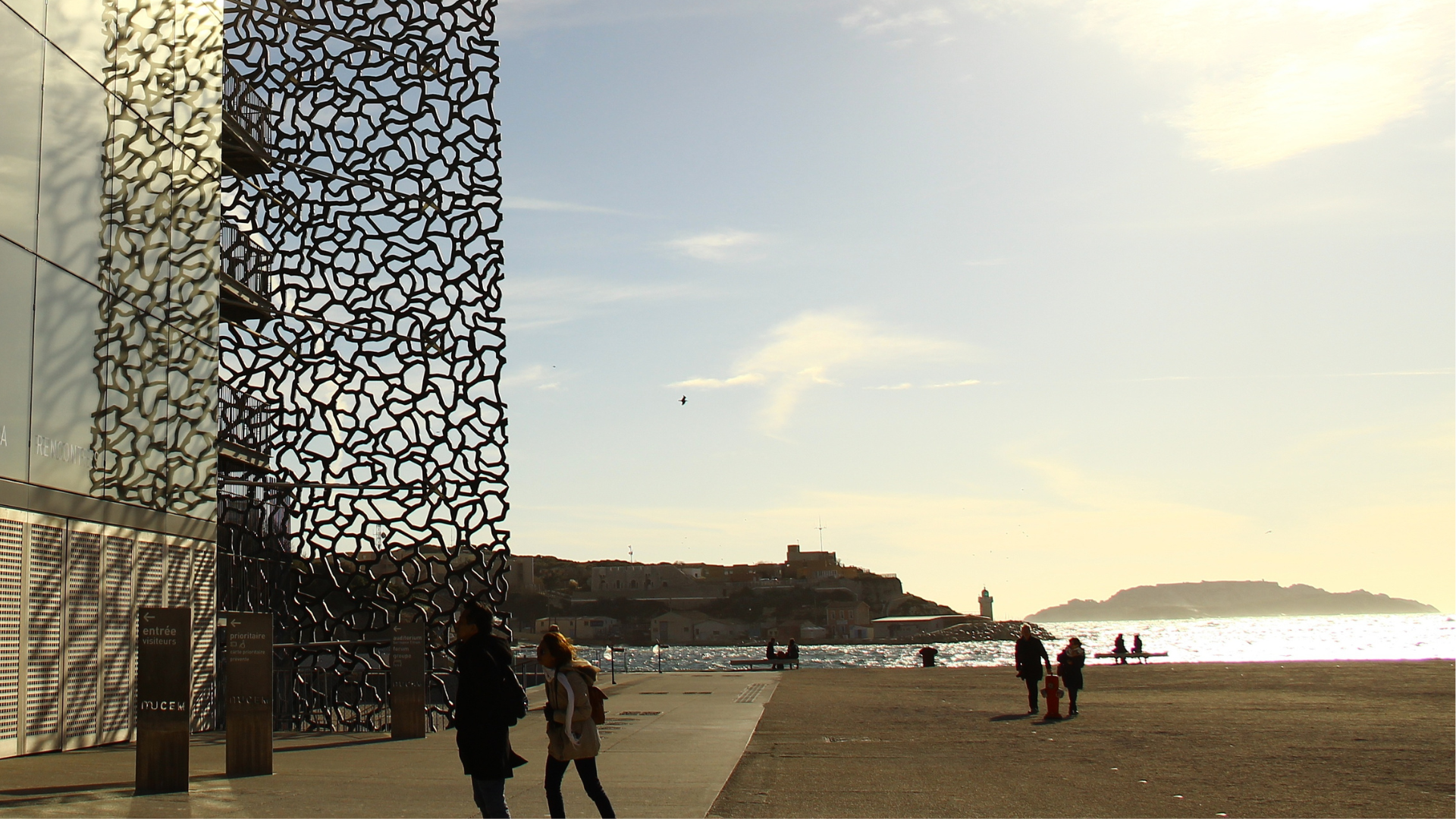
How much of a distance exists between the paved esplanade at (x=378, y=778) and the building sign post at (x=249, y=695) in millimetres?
207

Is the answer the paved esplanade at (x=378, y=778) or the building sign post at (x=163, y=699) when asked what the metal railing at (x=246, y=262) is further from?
the building sign post at (x=163, y=699)

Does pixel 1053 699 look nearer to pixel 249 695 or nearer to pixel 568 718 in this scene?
pixel 249 695

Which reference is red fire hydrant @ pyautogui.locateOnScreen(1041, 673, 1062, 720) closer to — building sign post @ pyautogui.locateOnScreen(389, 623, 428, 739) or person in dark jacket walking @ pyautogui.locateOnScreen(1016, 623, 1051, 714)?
person in dark jacket walking @ pyautogui.locateOnScreen(1016, 623, 1051, 714)

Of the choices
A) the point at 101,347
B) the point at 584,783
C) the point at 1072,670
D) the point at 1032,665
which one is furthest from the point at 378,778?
the point at 1072,670

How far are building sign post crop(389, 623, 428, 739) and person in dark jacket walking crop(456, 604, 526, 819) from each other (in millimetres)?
8697

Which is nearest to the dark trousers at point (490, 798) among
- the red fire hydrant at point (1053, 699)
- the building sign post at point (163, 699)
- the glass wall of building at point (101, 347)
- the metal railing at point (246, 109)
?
the building sign post at point (163, 699)

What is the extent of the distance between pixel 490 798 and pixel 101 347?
31.1ft

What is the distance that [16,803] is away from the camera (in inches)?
356

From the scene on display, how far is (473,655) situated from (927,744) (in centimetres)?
800

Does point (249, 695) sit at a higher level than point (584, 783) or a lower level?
higher

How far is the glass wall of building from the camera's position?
12.6 meters

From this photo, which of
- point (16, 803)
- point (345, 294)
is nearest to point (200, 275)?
point (345, 294)

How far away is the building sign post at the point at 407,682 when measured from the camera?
15.3 m

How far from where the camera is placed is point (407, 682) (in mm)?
15406
